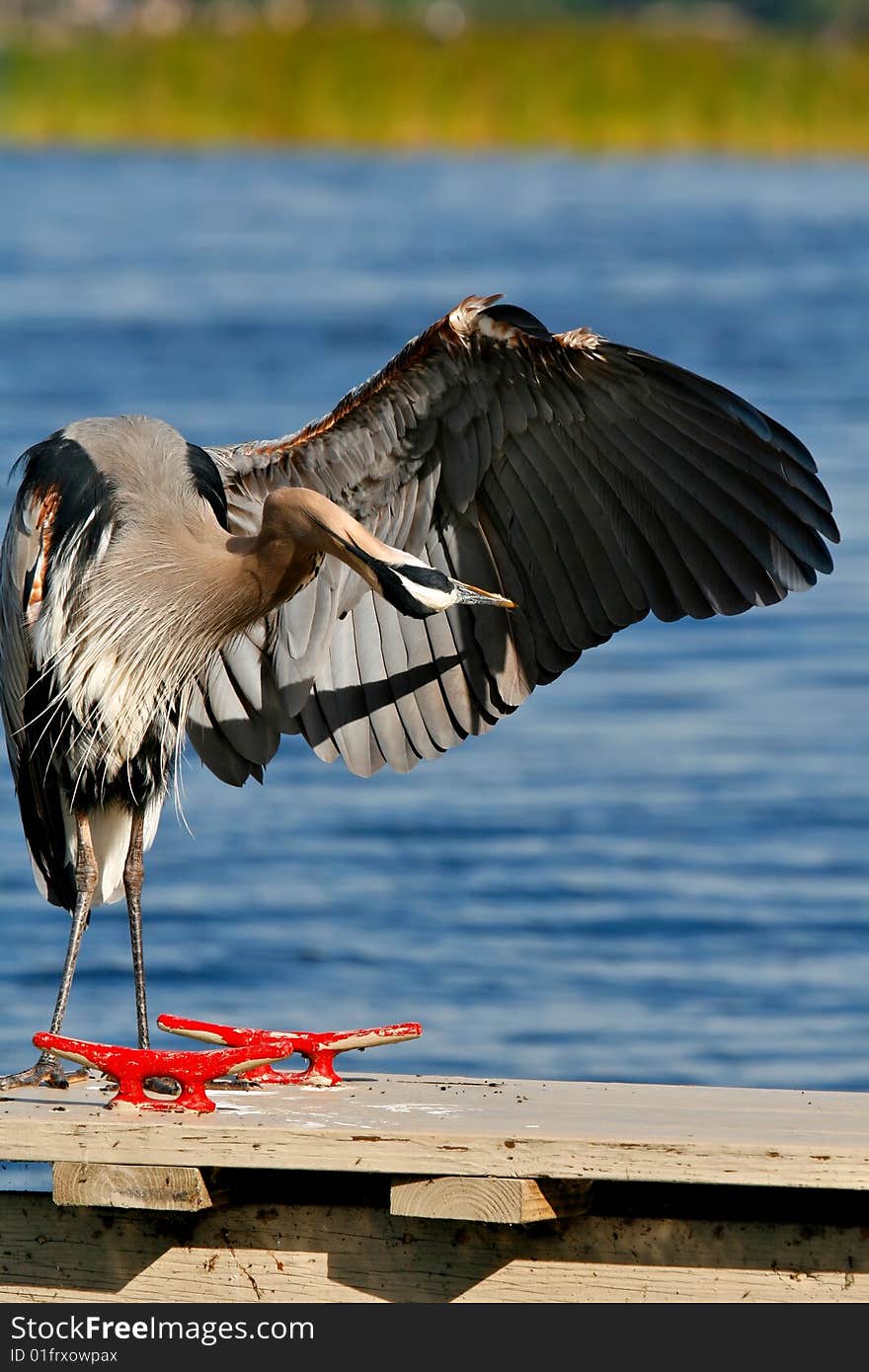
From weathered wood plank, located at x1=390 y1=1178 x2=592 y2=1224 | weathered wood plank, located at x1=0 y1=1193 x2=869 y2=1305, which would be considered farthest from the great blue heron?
weathered wood plank, located at x1=390 y1=1178 x2=592 y2=1224

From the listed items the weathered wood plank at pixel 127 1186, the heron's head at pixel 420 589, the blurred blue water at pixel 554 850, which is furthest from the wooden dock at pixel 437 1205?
the blurred blue water at pixel 554 850

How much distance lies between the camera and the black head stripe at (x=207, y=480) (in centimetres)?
577

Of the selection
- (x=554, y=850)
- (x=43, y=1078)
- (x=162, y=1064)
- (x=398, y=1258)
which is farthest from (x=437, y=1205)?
(x=554, y=850)

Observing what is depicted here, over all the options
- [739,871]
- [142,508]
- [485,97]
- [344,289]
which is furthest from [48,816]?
[485,97]

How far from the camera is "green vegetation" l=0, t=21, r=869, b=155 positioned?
32.7 metres

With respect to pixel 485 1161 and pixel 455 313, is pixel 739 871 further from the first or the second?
pixel 485 1161

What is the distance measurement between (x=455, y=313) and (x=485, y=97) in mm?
28507

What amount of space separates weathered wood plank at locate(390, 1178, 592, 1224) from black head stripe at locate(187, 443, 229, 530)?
1.90 meters

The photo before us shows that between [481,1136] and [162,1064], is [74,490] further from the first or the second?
[481,1136]

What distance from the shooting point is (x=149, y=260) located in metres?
25.5

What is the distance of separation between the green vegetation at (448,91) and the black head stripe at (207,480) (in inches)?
1081

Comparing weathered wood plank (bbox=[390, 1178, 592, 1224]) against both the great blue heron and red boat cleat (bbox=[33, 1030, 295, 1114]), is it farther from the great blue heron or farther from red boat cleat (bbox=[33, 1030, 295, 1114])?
the great blue heron

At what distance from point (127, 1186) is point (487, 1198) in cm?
68

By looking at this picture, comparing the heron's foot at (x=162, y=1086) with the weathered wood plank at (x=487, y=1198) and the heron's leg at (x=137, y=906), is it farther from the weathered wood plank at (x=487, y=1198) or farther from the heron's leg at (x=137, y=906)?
the weathered wood plank at (x=487, y=1198)
